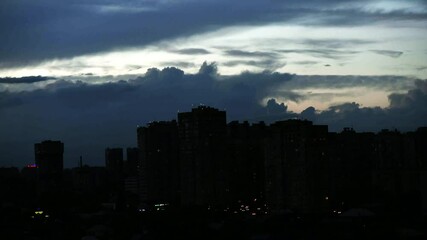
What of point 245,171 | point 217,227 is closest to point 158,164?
point 245,171

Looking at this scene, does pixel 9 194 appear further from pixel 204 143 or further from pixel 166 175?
pixel 204 143

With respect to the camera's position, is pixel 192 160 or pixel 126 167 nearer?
pixel 192 160

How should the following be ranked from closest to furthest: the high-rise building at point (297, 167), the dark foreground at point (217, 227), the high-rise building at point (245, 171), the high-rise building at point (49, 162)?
1. the dark foreground at point (217, 227)
2. the high-rise building at point (297, 167)
3. the high-rise building at point (245, 171)
4. the high-rise building at point (49, 162)

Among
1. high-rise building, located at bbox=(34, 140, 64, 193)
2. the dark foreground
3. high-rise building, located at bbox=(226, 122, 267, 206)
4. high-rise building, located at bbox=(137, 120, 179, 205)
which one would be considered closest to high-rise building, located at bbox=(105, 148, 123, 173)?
high-rise building, located at bbox=(34, 140, 64, 193)

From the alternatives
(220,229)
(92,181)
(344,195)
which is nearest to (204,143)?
(344,195)

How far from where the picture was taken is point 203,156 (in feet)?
171

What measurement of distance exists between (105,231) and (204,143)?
47.7 ft

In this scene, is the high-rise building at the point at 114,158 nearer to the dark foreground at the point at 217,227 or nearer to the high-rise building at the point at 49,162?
the high-rise building at the point at 49,162

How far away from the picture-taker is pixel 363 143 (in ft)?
209

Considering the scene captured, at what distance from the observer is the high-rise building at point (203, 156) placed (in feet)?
165

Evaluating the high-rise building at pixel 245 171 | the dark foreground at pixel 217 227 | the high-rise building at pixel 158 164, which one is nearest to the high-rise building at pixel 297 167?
the dark foreground at pixel 217 227

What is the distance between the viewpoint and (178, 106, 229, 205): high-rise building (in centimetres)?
5034

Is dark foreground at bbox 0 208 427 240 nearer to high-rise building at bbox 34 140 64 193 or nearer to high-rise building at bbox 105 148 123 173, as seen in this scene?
high-rise building at bbox 34 140 64 193

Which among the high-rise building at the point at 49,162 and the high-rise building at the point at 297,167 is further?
the high-rise building at the point at 49,162
